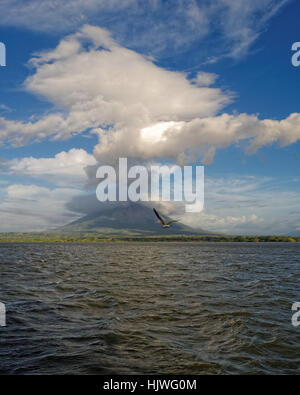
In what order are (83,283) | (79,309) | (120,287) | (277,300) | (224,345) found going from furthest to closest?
(83,283) < (120,287) < (277,300) < (79,309) < (224,345)

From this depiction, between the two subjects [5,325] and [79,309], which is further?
[79,309]

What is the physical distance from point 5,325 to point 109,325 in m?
6.52

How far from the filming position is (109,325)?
19.8m

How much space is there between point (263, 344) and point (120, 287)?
20.5 meters

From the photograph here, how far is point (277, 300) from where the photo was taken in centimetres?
2891

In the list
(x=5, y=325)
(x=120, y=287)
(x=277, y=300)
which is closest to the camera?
(x=5, y=325)

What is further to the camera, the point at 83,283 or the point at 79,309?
the point at 83,283
